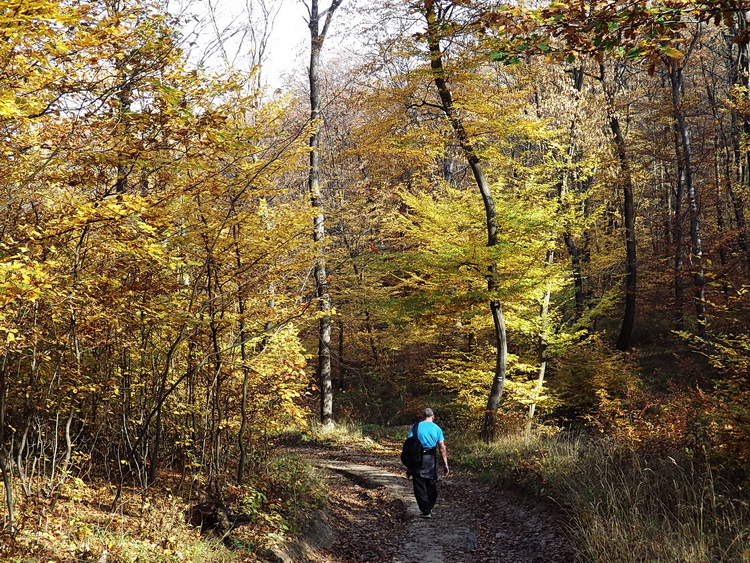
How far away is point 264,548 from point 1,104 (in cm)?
488

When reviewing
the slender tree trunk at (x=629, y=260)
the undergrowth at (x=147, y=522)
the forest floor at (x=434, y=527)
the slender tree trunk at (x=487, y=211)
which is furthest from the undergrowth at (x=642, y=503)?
the slender tree trunk at (x=629, y=260)

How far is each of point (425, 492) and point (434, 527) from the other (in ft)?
1.95

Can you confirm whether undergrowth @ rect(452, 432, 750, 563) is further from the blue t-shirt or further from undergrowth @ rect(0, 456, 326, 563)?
undergrowth @ rect(0, 456, 326, 563)

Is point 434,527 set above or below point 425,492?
below

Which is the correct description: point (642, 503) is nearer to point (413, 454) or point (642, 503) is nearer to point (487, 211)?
point (413, 454)

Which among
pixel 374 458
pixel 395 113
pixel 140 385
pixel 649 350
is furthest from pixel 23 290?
pixel 649 350

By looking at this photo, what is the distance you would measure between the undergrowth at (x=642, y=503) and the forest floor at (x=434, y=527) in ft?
1.22

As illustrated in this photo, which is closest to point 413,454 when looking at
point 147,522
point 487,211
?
point 147,522

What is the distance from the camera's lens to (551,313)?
14.0 meters

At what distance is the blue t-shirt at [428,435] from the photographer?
26.7ft

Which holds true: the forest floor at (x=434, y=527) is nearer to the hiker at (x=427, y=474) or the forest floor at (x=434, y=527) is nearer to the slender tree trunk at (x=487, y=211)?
the hiker at (x=427, y=474)

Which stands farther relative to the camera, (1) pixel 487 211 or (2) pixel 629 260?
(2) pixel 629 260

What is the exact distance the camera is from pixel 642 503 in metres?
5.54

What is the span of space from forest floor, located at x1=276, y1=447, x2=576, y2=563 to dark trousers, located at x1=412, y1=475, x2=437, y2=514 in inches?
7.6
